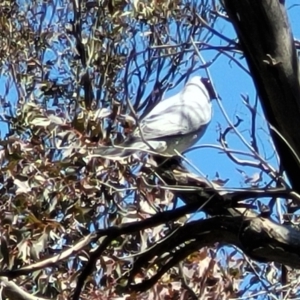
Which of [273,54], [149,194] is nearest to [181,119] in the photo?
[149,194]

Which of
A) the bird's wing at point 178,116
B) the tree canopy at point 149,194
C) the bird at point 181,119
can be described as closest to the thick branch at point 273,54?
the tree canopy at point 149,194

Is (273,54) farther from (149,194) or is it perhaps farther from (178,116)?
(178,116)

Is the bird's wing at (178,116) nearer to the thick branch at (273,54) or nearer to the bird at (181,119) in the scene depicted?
the bird at (181,119)

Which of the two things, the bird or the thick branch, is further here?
the bird

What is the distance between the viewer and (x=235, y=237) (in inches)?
92.4

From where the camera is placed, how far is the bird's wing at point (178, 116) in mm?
4279

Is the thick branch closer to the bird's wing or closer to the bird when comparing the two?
the bird

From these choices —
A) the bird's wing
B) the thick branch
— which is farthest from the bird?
the thick branch

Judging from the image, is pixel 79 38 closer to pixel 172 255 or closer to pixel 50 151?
pixel 50 151

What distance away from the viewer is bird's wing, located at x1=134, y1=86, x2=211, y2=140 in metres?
4.28

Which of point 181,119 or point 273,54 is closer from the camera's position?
point 273,54

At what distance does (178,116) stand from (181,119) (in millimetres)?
45

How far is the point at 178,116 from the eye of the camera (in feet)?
15.2

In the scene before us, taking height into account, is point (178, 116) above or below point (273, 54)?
above
